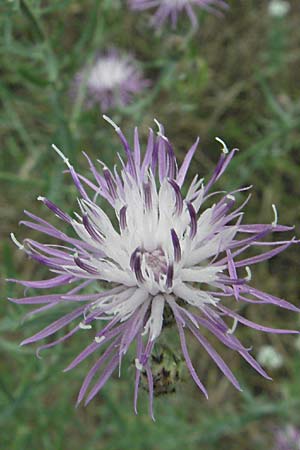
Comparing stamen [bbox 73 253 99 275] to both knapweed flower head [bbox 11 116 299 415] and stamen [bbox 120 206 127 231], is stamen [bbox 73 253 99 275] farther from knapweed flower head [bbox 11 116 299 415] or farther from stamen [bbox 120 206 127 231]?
stamen [bbox 120 206 127 231]

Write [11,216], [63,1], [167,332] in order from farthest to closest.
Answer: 1. [11,216]
2. [63,1]
3. [167,332]

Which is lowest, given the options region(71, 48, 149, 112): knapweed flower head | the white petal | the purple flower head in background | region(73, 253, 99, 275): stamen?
the purple flower head in background

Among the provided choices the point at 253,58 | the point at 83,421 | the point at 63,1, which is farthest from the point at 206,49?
the point at 83,421

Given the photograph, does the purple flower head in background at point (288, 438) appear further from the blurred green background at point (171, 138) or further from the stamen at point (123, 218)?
the stamen at point (123, 218)

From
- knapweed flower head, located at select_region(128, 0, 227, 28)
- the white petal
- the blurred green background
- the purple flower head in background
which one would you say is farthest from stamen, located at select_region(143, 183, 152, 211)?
the purple flower head in background

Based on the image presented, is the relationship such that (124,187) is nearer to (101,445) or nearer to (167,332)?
(167,332)

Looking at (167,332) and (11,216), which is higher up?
(167,332)

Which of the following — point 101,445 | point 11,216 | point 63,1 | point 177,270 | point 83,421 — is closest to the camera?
point 177,270
